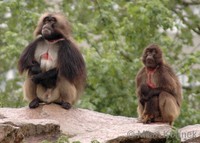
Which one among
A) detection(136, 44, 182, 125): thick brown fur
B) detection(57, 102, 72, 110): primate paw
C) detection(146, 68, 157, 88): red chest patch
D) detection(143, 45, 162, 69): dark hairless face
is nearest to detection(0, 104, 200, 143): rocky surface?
detection(57, 102, 72, 110): primate paw

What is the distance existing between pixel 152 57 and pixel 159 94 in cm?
53

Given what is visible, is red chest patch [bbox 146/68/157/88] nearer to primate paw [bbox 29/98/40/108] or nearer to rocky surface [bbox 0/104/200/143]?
rocky surface [bbox 0/104/200/143]

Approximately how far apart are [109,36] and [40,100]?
200 inches

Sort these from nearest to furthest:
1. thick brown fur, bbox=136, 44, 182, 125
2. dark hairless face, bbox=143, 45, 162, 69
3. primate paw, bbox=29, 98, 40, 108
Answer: thick brown fur, bbox=136, 44, 182, 125, dark hairless face, bbox=143, 45, 162, 69, primate paw, bbox=29, 98, 40, 108

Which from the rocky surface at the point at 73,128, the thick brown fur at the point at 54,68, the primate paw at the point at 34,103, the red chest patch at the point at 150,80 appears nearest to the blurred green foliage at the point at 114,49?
the thick brown fur at the point at 54,68

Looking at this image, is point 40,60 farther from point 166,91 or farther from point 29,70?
point 166,91

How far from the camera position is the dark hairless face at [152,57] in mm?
10508

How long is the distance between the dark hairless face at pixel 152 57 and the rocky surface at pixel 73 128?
869mm

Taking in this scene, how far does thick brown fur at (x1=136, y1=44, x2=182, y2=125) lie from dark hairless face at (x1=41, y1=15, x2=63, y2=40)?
1.70 m

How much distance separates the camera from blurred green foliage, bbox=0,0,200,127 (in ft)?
49.5

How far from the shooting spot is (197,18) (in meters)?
18.3

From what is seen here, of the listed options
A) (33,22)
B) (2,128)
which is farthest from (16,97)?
(2,128)

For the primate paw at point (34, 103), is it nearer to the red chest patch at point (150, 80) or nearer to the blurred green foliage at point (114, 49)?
the red chest patch at point (150, 80)

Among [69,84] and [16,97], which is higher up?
[69,84]
